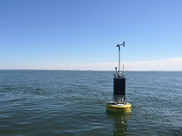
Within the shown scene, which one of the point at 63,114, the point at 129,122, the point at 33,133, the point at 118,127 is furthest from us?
the point at 63,114

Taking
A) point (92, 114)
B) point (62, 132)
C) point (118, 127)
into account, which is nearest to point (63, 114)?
point (92, 114)

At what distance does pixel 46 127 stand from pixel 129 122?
9708mm

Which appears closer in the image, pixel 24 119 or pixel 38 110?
pixel 24 119

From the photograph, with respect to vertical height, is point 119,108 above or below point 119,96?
below

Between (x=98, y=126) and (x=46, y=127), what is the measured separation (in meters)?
5.65

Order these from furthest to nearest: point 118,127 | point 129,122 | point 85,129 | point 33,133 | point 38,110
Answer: point 38,110, point 129,122, point 118,127, point 85,129, point 33,133

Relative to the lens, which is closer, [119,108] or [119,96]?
[119,108]

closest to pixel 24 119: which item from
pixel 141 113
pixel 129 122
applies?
pixel 129 122

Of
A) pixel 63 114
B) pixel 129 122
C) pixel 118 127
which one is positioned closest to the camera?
pixel 118 127

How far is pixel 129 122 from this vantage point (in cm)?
1778

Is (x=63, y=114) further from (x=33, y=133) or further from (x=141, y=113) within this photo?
(x=141, y=113)

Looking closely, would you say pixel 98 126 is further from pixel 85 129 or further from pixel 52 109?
pixel 52 109

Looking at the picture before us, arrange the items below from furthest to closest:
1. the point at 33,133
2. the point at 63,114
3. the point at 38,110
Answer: the point at 38,110 < the point at 63,114 < the point at 33,133

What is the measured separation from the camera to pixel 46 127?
15.6 m
